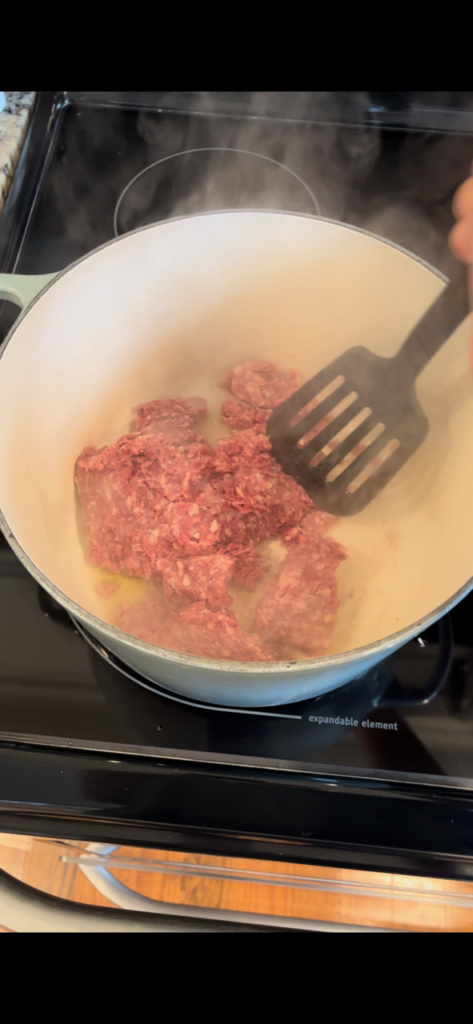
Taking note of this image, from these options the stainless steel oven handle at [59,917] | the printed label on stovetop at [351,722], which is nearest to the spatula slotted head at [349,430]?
the printed label on stovetop at [351,722]

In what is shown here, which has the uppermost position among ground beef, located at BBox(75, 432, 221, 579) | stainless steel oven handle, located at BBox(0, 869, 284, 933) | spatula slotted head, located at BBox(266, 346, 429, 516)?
spatula slotted head, located at BBox(266, 346, 429, 516)

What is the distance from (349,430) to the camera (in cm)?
108

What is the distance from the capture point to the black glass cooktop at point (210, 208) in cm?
85

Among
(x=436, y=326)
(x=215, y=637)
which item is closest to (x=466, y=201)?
(x=436, y=326)

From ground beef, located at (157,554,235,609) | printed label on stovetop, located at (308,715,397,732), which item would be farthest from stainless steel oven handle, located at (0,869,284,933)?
ground beef, located at (157,554,235,609)

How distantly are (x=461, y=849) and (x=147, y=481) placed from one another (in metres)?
0.66

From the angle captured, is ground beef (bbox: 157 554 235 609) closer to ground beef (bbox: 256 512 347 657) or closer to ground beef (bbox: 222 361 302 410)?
ground beef (bbox: 256 512 347 657)

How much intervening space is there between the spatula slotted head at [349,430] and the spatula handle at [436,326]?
0.08 ft

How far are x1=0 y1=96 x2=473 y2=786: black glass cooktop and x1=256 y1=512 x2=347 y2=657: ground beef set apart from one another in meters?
0.09

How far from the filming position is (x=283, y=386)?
1.17m

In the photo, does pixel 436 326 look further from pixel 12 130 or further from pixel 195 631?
pixel 12 130

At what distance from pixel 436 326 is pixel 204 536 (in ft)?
1.53

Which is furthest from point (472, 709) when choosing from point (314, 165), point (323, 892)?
point (314, 165)

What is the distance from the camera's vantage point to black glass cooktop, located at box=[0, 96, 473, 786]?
2.80 feet
